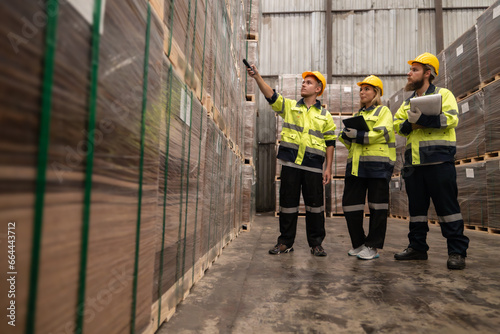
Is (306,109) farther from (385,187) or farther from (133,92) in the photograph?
(133,92)

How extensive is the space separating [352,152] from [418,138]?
61cm

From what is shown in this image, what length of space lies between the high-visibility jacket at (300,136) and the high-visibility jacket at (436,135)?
824 millimetres

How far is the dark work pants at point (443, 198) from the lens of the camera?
277 cm

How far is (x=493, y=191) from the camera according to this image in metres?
4.82

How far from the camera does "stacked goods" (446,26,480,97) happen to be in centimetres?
516

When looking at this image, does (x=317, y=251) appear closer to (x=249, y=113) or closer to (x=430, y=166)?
(x=430, y=166)

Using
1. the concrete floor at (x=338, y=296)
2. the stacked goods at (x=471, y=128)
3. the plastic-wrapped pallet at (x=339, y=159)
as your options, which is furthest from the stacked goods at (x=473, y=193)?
the plastic-wrapped pallet at (x=339, y=159)

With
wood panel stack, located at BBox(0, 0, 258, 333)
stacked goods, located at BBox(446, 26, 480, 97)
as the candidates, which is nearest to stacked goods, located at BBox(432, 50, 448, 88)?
stacked goods, located at BBox(446, 26, 480, 97)

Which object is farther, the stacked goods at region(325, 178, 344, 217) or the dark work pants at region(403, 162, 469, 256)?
the stacked goods at region(325, 178, 344, 217)

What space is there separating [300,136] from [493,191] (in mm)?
3537

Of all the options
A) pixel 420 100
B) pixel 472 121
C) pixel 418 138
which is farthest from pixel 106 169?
pixel 472 121

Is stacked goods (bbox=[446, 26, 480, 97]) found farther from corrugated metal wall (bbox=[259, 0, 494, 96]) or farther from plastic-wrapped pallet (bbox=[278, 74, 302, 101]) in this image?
corrugated metal wall (bbox=[259, 0, 494, 96])

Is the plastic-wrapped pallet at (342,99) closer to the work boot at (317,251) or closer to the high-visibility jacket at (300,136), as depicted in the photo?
the high-visibility jacket at (300,136)

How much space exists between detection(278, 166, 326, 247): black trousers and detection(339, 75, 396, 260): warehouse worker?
1.00 ft
